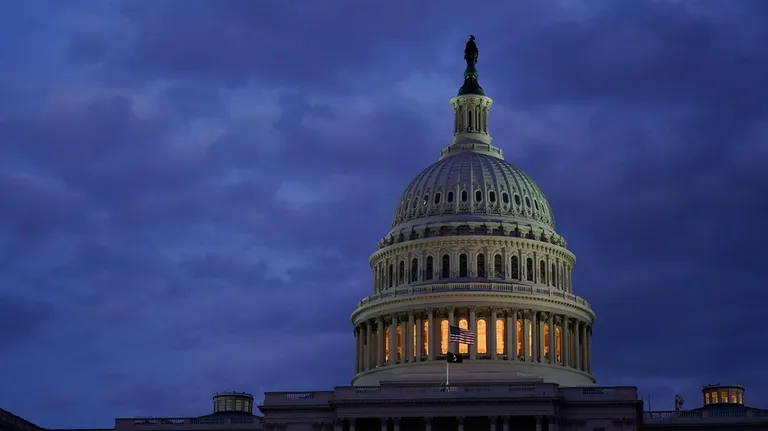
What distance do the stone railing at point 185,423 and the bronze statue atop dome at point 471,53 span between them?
166ft

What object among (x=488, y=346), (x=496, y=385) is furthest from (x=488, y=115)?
(x=496, y=385)

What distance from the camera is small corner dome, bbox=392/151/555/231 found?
175375mm

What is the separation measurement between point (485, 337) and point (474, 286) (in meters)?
5.37

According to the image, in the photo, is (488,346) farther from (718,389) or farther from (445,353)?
(718,389)

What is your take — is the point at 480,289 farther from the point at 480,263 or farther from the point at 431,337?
the point at 431,337

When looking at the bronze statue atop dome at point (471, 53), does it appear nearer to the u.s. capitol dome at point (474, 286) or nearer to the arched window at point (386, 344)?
the u.s. capitol dome at point (474, 286)

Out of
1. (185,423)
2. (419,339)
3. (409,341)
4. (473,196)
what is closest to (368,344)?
(409,341)

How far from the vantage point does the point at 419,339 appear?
6644 inches

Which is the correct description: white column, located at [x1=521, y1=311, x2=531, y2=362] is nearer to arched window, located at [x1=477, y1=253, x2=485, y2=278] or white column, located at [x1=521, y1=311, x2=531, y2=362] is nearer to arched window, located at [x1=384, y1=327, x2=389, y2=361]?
arched window, located at [x1=477, y1=253, x2=485, y2=278]

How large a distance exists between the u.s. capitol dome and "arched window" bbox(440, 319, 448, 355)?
103mm

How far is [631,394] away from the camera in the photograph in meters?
149

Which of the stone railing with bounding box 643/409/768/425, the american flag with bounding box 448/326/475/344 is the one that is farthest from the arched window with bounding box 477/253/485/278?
the stone railing with bounding box 643/409/768/425

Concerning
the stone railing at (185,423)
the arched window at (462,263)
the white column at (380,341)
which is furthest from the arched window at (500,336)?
the stone railing at (185,423)

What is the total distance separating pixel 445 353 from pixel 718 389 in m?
27.5
